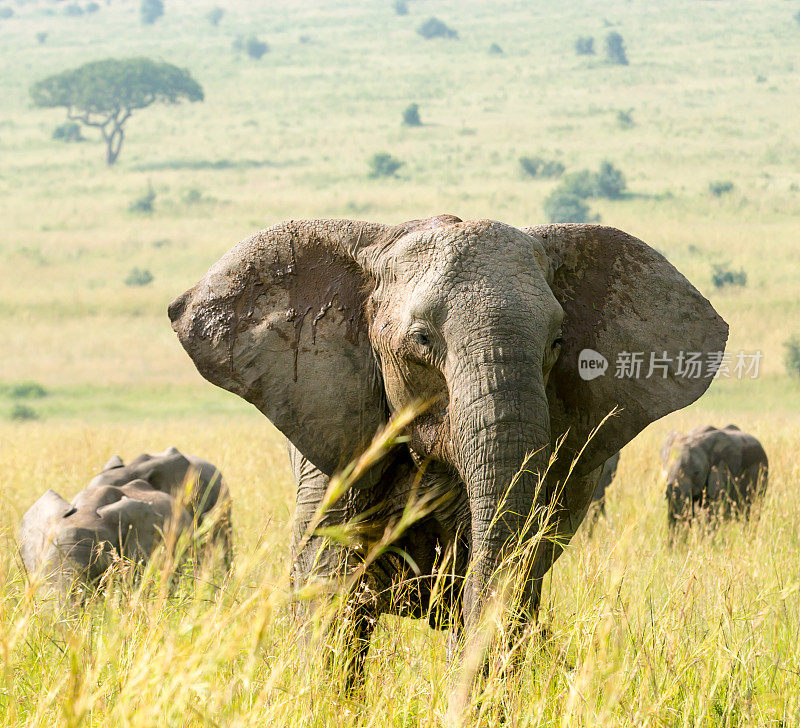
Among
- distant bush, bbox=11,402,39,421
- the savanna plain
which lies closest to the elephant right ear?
the savanna plain

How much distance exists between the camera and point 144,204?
168 ft

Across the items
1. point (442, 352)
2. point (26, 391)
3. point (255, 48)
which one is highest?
point (442, 352)

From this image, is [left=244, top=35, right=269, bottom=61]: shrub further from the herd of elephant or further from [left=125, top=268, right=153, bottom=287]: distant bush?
the herd of elephant

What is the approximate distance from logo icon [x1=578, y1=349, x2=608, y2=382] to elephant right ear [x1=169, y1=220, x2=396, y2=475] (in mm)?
700

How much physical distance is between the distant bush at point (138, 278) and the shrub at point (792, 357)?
70.5 feet

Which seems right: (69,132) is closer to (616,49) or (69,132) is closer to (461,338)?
(616,49)

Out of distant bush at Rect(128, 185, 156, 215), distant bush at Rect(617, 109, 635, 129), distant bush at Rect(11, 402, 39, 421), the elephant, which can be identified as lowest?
distant bush at Rect(128, 185, 156, 215)

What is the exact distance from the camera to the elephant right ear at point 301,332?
393 centimetres

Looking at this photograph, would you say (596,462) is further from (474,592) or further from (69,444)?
(69,444)

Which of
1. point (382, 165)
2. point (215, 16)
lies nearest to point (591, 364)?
point (382, 165)

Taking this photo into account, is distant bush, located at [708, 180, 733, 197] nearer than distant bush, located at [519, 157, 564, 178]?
Yes

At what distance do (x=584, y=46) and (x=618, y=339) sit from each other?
82.2 meters

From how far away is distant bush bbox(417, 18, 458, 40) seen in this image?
93125 millimetres

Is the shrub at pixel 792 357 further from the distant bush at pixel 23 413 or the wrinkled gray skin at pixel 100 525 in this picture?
the wrinkled gray skin at pixel 100 525
